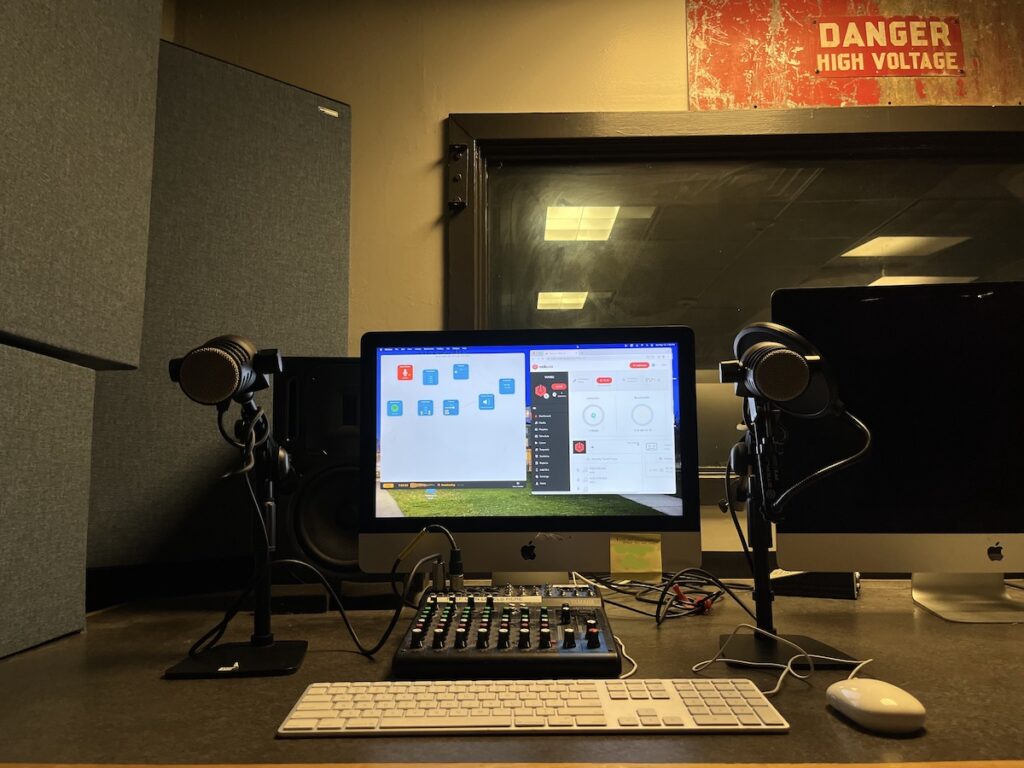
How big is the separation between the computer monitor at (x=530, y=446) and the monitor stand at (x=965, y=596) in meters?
0.45

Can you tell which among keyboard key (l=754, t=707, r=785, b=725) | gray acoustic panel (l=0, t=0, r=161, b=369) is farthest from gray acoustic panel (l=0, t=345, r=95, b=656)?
keyboard key (l=754, t=707, r=785, b=725)

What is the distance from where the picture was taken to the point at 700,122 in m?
1.61

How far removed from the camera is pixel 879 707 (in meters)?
0.59

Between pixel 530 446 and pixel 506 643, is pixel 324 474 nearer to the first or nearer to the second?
pixel 530 446

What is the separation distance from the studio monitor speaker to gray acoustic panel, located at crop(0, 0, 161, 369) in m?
0.29

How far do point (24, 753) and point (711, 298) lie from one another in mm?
1549

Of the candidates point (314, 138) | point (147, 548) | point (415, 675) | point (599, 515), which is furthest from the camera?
point (314, 138)

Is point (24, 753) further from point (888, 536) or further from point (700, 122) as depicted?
point (700, 122)

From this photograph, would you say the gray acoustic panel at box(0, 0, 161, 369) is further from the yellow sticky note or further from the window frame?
the yellow sticky note

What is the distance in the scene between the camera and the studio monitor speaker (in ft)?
3.64

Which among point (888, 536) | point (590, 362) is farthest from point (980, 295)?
point (590, 362)

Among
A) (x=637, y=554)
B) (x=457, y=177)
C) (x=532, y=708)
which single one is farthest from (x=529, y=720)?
(x=457, y=177)

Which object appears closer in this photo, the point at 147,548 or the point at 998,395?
the point at 998,395

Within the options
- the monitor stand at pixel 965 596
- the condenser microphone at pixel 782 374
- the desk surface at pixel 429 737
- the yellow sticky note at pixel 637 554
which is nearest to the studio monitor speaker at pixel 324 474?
the desk surface at pixel 429 737
